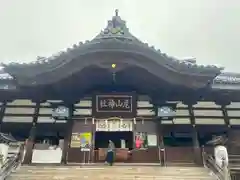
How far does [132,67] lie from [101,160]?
13.3 ft

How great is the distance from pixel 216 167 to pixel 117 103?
5270 mm

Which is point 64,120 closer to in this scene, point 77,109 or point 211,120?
point 77,109

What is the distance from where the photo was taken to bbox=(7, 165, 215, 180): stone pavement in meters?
11.4

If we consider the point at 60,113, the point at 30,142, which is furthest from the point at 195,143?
the point at 30,142

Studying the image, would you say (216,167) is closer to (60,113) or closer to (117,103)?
(117,103)

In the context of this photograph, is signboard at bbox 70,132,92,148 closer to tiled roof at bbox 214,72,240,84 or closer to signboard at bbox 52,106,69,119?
signboard at bbox 52,106,69,119

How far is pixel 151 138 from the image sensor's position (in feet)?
48.7

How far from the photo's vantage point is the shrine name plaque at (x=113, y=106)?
15.4m

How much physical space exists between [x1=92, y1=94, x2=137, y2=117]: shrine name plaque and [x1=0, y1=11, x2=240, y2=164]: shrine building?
1.7 inches

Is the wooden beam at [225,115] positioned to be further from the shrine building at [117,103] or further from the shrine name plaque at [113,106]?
the shrine name plaque at [113,106]

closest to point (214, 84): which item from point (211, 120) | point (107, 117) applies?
point (211, 120)

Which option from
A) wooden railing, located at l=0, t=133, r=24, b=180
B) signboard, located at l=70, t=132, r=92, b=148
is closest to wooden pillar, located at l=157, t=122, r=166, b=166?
signboard, located at l=70, t=132, r=92, b=148

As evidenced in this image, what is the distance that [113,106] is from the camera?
50.5 ft

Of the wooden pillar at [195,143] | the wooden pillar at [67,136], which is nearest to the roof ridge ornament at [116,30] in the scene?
the wooden pillar at [67,136]
